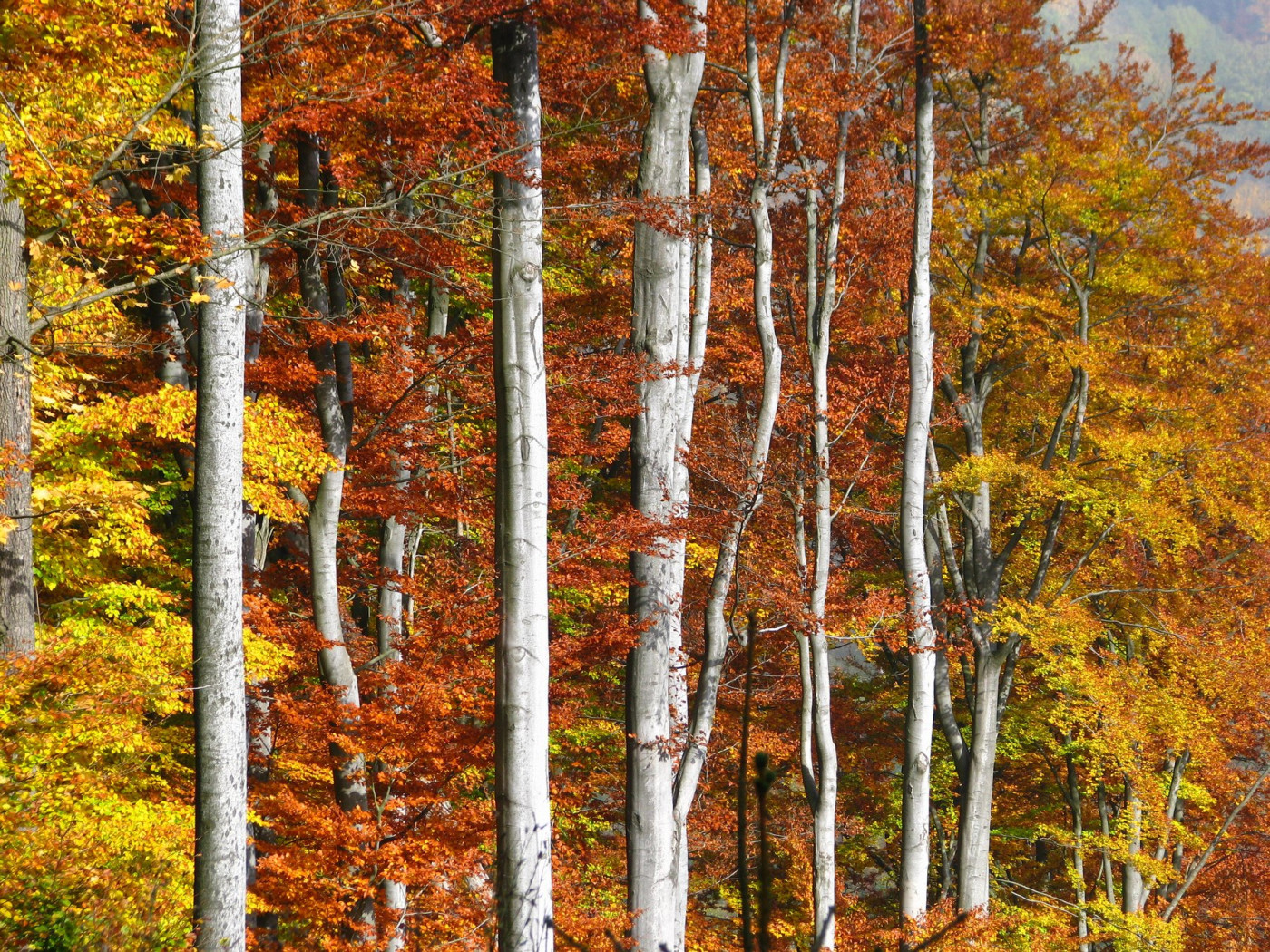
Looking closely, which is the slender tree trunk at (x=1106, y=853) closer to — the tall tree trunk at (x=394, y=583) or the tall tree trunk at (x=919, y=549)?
the tall tree trunk at (x=919, y=549)

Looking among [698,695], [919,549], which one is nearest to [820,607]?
[919,549]

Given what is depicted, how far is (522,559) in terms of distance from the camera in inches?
204

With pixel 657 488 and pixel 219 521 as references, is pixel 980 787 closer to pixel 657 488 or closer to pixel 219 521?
pixel 657 488

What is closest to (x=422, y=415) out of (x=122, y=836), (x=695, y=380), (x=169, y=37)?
(x=695, y=380)

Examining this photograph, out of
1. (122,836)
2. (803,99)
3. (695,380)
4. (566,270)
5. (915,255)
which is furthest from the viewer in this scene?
(566,270)

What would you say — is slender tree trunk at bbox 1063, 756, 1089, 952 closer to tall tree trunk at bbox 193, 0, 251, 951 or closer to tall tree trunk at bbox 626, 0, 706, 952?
tall tree trunk at bbox 626, 0, 706, 952

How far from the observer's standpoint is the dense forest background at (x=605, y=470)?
5.76 m

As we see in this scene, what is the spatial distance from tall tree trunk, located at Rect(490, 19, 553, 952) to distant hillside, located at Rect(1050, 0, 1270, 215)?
140m

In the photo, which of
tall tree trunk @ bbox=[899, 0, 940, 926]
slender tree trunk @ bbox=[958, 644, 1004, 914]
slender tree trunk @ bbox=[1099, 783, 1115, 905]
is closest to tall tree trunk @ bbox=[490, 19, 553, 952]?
tall tree trunk @ bbox=[899, 0, 940, 926]

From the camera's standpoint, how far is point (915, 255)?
950cm

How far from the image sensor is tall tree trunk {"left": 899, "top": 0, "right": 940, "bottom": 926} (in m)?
9.19

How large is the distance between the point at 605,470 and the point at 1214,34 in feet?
629

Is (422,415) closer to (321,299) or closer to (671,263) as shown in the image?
(321,299)

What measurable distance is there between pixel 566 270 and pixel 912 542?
6846 mm
